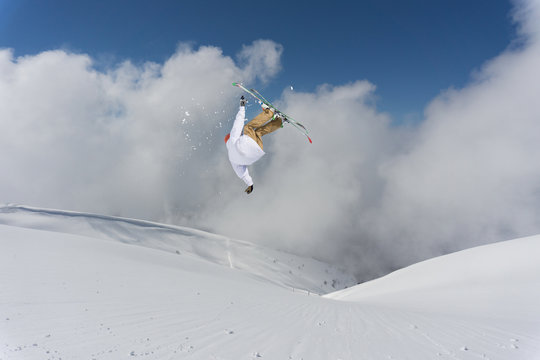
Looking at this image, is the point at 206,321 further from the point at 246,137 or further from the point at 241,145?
the point at 246,137

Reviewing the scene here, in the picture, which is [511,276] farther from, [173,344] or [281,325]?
[173,344]

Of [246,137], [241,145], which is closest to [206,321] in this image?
[241,145]

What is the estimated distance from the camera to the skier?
5.93 metres

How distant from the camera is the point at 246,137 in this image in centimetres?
595

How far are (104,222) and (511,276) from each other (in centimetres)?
6333

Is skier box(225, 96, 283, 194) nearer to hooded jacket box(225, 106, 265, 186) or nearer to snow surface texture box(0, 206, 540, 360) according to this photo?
hooded jacket box(225, 106, 265, 186)

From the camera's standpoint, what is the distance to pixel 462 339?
4.34m

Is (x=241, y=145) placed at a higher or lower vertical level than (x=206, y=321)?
higher

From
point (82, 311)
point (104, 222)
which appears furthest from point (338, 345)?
point (104, 222)

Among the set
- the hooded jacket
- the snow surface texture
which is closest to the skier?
the hooded jacket

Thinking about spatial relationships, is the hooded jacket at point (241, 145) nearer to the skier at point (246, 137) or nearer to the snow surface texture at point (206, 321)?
the skier at point (246, 137)

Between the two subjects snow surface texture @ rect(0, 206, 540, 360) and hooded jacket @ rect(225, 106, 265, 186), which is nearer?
snow surface texture @ rect(0, 206, 540, 360)

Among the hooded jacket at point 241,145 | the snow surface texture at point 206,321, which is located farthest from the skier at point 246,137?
the snow surface texture at point 206,321

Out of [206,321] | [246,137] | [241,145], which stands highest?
[246,137]
